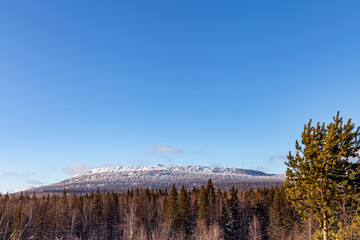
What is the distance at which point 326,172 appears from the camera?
1712 centimetres

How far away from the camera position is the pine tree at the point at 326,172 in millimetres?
16875

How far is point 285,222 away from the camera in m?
55.5

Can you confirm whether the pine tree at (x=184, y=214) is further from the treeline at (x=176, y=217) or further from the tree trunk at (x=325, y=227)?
the tree trunk at (x=325, y=227)

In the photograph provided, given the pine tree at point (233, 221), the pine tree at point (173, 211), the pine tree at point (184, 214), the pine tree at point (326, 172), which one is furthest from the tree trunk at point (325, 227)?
the pine tree at point (233, 221)

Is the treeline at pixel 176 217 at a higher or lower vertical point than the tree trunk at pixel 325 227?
lower

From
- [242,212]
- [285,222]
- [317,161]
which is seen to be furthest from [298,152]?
[242,212]

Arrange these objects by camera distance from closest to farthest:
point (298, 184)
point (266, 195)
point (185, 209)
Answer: point (298, 184)
point (185, 209)
point (266, 195)

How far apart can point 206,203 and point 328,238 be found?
3715 centimetres

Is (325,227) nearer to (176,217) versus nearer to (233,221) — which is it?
(176,217)

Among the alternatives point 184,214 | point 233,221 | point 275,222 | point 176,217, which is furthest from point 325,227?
point 275,222

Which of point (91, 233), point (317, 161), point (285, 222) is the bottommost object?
point (91, 233)

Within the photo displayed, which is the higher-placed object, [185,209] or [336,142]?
[336,142]

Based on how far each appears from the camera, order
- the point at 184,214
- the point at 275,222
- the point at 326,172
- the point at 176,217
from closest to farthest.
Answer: the point at 326,172 → the point at 176,217 → the point at 184,214 → the point at 275,222

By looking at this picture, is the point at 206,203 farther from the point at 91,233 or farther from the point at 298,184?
the point at 298,184
